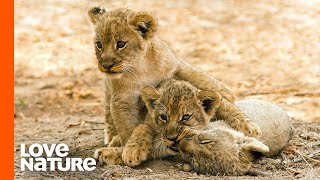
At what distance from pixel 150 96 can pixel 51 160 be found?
4.02ft

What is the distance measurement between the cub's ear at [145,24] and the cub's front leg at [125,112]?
0.56 metres

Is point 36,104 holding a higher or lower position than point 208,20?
lower

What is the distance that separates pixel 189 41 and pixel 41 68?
292cm

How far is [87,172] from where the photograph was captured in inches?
243

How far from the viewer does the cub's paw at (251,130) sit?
6.24m

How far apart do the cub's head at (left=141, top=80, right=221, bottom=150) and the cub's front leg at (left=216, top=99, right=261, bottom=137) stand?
32 cm

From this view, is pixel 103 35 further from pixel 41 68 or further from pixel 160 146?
pixel 41 68

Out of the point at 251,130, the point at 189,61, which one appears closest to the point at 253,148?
the point at 251,130

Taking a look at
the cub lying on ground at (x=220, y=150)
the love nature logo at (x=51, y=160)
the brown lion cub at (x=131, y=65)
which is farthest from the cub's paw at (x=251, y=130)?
the love nature logo at (x=51, y=160)

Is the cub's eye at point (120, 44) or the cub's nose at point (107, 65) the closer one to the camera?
the cub's nose at point (107, 65)

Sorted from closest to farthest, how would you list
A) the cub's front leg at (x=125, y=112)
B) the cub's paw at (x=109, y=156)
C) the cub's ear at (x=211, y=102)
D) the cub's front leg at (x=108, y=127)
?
the cub's ear at (x=211, y=102) → the cub's paw at (x=109, y=156) → the cub's front leg at (x=125, y=112) → the cub's front leg at (x=108, y=127)

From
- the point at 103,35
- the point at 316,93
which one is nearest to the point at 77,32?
the point at 316,93

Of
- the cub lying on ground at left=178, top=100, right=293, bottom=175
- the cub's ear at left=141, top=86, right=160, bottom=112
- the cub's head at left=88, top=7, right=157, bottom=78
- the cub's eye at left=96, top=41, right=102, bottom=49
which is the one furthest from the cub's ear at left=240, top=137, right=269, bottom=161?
the cub's eye at left=96, top=41, right=102, bottom=49

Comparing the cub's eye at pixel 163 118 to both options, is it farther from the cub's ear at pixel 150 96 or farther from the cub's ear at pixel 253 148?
the cub's ear at pixel 253 148
